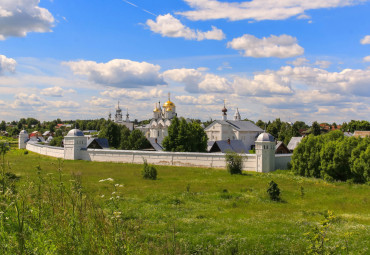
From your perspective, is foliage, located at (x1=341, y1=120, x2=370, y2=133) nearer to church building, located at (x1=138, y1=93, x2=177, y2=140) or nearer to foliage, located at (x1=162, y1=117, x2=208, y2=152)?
church building, located at (x1=138, y1=93, x2=177, y2=140)

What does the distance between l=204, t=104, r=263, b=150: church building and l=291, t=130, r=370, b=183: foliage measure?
93.2ft

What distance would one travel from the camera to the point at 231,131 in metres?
59.7

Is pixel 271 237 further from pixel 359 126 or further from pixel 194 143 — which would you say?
pixel 359 126

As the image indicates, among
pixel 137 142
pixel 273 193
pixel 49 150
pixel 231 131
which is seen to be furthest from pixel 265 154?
pixel 49 150

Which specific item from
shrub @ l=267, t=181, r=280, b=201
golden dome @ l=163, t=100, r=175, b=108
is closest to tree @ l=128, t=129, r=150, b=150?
golden dome @ l=163, t=100, r=175, b=108

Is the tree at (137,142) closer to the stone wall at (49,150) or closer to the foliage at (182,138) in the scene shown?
the foliage at (182,138)

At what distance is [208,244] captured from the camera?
34.8 feet

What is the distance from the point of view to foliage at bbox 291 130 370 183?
24734 millimetres

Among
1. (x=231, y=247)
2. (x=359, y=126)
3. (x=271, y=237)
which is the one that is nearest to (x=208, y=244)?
(x=231, y=247)

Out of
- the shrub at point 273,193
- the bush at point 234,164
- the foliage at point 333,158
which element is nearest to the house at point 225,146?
the bush at point 234,164

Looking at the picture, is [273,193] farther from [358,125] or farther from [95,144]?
[358,125]

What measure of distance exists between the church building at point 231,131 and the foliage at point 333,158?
2842 centimetres

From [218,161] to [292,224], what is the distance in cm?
2110

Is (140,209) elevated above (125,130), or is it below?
below
